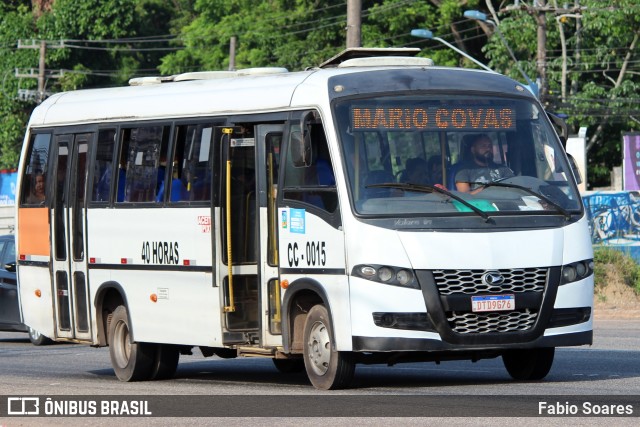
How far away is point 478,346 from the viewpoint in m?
12.2

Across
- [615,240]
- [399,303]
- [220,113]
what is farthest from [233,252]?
[615,240]

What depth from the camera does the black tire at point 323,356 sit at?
1255 cm

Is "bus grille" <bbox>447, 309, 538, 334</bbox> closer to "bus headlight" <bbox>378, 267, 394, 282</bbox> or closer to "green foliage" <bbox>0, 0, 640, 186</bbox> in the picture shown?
"bus headlight" <bbox>378, 267, 394, 282</bbox>

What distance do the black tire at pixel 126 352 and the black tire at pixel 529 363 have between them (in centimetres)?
399

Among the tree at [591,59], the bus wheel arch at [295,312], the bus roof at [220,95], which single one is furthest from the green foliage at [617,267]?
the tree at [591,59]

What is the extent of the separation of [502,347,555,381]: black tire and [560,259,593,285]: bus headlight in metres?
0.85

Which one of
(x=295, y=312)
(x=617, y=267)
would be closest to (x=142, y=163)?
(x=295, y=312)

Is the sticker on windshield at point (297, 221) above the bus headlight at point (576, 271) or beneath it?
above

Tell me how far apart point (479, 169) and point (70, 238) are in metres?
5.49

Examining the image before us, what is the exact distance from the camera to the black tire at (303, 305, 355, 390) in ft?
41.2

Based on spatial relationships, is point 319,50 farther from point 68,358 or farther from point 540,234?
point 540,234

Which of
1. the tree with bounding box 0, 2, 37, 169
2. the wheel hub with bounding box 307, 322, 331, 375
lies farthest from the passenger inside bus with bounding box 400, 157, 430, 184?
the tree with bounding box 0, 2, 37, 169

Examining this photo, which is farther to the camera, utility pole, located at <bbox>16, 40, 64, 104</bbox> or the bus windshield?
utility pole, located at <bbox>16, 40, 64, 104</bbox>

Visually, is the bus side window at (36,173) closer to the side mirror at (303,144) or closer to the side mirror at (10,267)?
the side mirror at (303,144)
